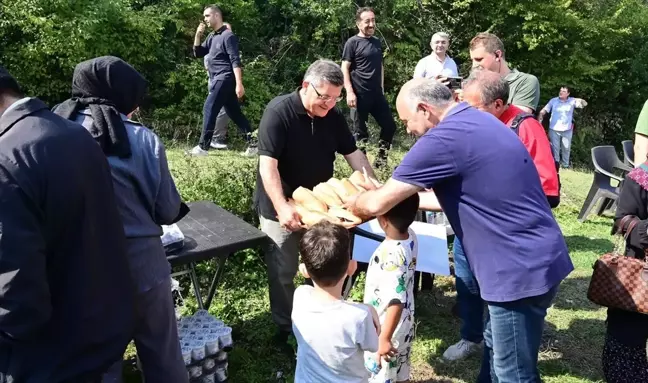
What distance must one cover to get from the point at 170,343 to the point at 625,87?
16610 mm

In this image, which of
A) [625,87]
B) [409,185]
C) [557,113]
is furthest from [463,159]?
[625,87]

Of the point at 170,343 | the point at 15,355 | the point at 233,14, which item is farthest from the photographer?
the point at 233,14

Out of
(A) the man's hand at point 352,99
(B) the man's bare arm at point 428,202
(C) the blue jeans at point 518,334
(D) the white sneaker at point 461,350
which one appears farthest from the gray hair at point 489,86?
(A) the man's hand at point 352,99

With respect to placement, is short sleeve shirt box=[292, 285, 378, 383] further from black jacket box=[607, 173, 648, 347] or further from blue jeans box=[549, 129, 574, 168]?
blue jeans box=[549, 129, 574, 168]

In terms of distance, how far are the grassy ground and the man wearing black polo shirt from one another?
0.28 meters

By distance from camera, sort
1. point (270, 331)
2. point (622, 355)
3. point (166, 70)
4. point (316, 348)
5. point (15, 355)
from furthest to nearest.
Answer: point (166, 70)
point (270, 331)
point (622, 355)
point (316, 348)
point (15, 355)

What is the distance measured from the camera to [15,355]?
71.2 inches

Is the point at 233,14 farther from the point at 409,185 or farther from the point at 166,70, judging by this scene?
the point at 409,185

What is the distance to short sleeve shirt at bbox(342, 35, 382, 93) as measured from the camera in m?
6.80

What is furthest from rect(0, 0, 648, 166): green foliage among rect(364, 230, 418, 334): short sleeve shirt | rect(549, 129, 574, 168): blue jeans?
rect(364, 230, 418, 334): short sleeve shirt

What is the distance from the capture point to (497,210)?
2268 mm

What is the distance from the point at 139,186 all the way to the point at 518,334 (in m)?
1.73

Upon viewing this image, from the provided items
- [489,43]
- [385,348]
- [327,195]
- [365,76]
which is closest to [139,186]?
[327,195]

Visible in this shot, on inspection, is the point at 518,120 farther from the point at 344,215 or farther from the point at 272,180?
the point at 272,180
